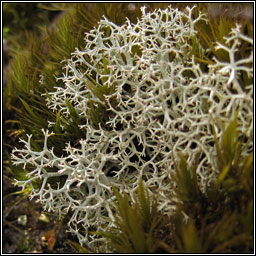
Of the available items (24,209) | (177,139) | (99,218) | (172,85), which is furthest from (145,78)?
(24,209)

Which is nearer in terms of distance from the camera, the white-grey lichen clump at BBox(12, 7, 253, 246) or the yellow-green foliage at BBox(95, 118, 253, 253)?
the yellow-green foliage at BBox(95, 118, 253, 253)

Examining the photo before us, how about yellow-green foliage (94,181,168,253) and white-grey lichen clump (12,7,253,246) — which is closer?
yellow-green foliage (94,181,168,253)

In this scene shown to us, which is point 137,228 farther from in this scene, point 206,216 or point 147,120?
point 147,120

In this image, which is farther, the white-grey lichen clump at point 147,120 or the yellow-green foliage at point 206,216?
the white-grey lichen clump at point 147,120

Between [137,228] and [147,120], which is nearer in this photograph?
[137,228]

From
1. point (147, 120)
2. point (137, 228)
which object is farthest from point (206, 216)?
point (147, 120)

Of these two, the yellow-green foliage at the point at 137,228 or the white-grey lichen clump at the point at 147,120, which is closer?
the yellow-green foliage at the point at 137,228

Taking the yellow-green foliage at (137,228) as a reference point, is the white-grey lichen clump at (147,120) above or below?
above

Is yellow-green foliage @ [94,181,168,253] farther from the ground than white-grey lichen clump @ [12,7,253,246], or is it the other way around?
white-grey lichen clump @ [12,7,253,246]

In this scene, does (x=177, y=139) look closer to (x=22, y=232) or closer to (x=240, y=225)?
(x=240, y=225)
